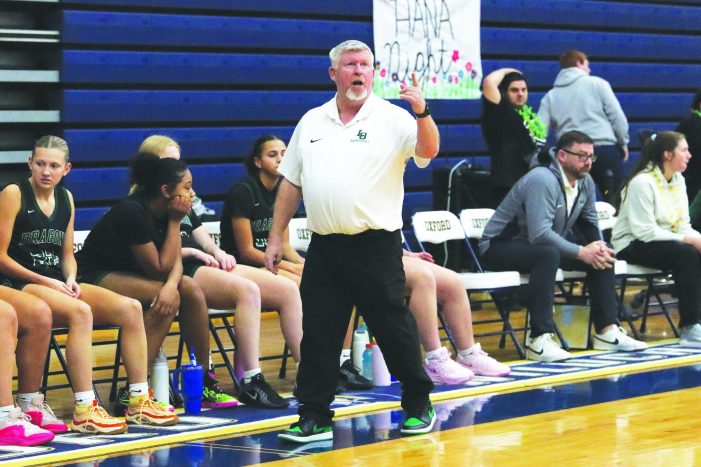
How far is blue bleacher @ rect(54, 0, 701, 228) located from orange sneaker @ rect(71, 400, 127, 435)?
3349 millimetres

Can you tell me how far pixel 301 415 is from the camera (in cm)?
547

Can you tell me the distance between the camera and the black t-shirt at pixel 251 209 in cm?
681

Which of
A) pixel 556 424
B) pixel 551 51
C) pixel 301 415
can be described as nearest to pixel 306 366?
pixel 301 415

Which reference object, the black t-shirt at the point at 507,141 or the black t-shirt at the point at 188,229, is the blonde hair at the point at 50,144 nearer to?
the black t-shirt at the point at 188,229

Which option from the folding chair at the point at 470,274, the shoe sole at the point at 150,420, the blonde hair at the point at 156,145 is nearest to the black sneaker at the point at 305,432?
the shoe sole at the point at 150,420

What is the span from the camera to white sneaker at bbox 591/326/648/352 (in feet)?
26.0

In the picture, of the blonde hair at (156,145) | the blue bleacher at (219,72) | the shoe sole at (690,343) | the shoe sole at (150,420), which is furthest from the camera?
the blue bleacher at (219,72)

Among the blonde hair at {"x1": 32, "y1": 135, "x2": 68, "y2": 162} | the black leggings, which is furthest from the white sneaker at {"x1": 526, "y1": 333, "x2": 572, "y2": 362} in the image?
the blonde hair at {"x1": 32, "y1": 135, "x2": 68, "y2": 162}

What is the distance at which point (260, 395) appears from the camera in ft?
20.4

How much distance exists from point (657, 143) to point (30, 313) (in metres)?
4.40

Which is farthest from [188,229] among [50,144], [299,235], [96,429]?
[96,429]

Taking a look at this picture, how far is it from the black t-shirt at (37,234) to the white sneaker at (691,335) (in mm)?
4044

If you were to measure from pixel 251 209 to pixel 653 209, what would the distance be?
2.85m

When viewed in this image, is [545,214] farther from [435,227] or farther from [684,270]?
[684,270]
